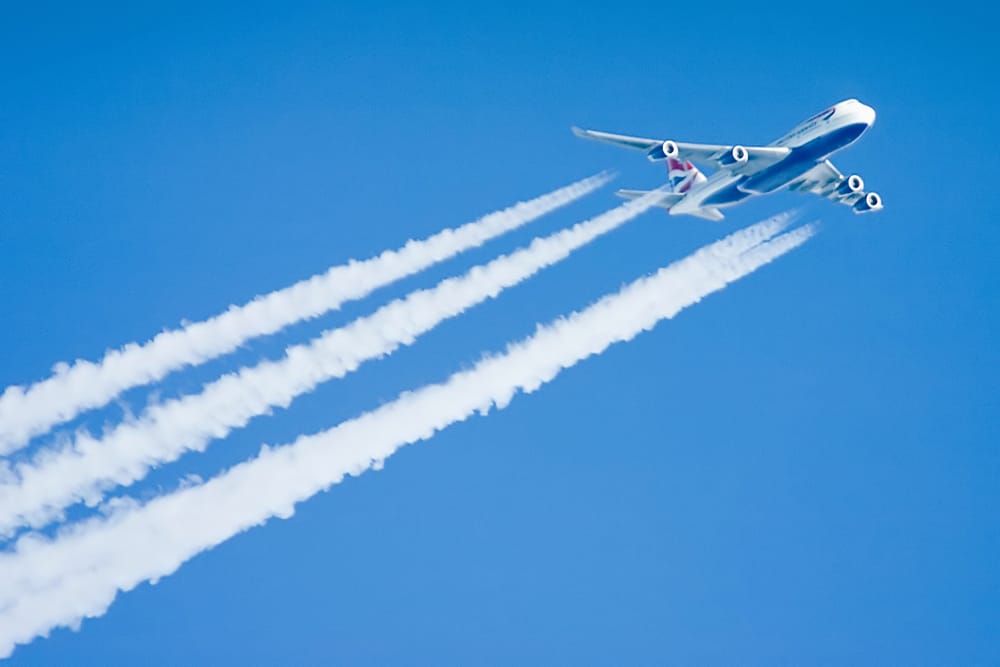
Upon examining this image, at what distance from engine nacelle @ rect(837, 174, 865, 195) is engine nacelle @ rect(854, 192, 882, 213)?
0.57m

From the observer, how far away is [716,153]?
47094 millimetres

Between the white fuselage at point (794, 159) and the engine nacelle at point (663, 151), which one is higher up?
the engine nacelle at point (663, 151)

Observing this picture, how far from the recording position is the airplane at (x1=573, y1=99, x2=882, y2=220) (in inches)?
1797

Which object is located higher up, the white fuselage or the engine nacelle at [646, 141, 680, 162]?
the engine nacelle at [646, 141, 680, 162]

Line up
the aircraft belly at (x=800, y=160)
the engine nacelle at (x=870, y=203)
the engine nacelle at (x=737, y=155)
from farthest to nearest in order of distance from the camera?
the engine nacelle at (x=870, y=203)
the engine nacelle at (x=737, y=155)
the aircraft belly at (x=800, y=160)

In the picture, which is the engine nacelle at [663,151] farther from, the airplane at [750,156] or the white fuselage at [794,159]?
the white fuselage at [794,159]

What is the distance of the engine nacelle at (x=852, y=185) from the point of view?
174 ft

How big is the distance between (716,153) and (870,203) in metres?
10.7

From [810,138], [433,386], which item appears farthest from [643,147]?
[433,386]

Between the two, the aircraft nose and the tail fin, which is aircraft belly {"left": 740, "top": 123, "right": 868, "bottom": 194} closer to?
the aircraft nose

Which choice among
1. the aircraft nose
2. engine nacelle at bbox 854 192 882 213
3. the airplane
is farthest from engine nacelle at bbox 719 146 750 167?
engine nacelle at bbox 854 192 882 213

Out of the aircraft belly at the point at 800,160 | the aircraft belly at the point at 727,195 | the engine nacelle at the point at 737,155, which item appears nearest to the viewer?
the aircraft belly at the point at 800,160

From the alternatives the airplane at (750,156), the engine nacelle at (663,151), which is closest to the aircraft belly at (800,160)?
the airplane at (750,156)

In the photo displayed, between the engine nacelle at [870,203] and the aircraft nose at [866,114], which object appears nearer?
the aircraft nose at [866,114]
